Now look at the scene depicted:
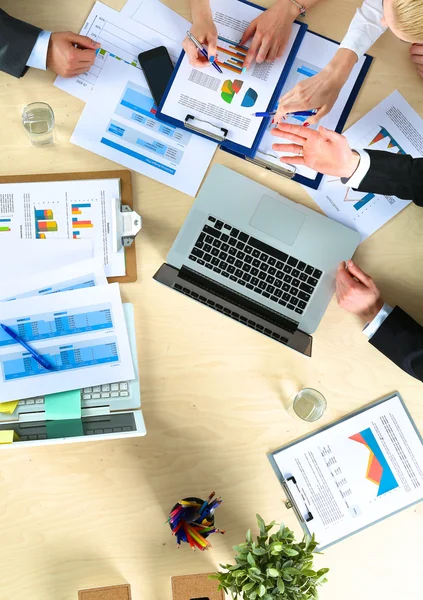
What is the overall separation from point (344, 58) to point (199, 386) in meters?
0.87

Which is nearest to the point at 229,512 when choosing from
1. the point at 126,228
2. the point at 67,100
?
the point at 126,228

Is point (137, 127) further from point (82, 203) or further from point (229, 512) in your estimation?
point (229, 512)

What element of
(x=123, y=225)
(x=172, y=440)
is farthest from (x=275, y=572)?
(x=123, y=225)

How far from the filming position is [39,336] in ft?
3.97

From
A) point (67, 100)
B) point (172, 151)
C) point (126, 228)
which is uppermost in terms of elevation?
point (67, 100)

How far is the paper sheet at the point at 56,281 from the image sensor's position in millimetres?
1210

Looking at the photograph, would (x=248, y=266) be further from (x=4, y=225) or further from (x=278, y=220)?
(x=4, y=225)

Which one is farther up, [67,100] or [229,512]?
[67,100]

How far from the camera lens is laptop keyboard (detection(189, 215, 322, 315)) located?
1.26 meters

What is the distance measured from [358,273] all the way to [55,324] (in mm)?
724

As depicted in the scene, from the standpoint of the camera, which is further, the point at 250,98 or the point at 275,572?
the point at 250,98

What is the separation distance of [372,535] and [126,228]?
94cm

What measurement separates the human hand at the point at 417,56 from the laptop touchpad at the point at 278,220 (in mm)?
478

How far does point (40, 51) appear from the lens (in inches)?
48.1
